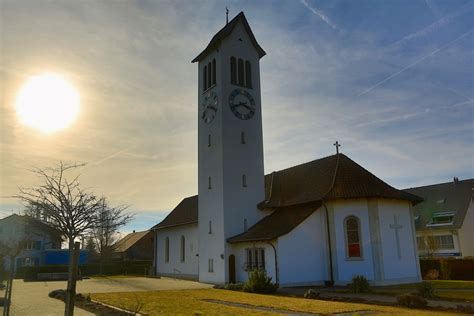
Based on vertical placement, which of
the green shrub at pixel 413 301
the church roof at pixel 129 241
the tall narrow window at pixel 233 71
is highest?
the tall narrow window at pixel 233 71

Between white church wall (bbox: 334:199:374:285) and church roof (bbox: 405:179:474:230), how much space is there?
24.5 metres

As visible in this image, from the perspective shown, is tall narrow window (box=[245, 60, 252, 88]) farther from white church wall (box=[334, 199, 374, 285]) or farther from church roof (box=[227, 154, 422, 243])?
white church wall (box=[334, 199, 374, 285])

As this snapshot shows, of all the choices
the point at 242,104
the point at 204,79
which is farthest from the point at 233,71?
the point at 204,79

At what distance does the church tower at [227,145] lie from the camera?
96.1ft

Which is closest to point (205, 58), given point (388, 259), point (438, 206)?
point (388, 259)

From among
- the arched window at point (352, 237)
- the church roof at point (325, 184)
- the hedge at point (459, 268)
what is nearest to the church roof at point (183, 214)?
the church roof at point (325, 184)

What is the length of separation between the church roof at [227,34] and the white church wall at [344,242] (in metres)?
15.1

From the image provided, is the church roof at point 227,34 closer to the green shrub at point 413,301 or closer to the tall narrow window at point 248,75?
the tall narrow window at point 248,75

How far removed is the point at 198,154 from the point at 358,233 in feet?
44.5

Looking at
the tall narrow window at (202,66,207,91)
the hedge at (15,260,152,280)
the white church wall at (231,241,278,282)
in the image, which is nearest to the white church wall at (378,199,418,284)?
the white church wall at (231,241,278,282)

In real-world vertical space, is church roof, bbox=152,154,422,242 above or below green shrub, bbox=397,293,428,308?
above

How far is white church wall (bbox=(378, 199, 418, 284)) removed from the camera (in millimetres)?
25031

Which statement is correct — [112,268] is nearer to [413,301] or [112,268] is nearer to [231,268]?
[231,268]

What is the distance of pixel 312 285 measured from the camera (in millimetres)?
25391
